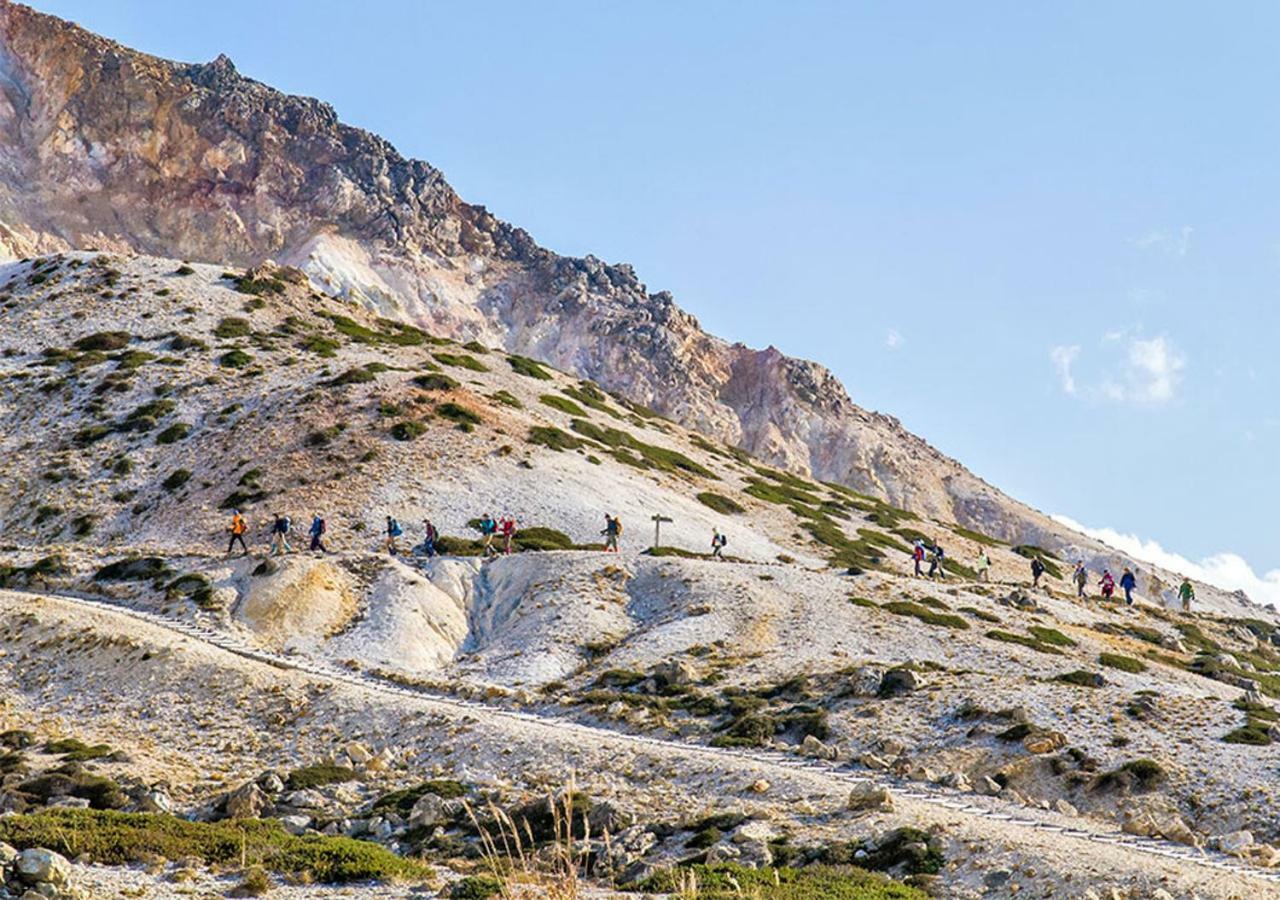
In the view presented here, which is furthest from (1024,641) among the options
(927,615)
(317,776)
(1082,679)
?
(317,776)

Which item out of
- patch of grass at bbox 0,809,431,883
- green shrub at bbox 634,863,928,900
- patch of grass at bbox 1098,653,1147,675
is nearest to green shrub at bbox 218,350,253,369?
patch of grass at bbox 1098,653,1147,675

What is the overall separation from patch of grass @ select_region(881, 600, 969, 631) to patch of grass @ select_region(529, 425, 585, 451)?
109 ft

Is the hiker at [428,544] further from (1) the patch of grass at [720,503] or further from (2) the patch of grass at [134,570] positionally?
(1) the patch of grass at [720,503]

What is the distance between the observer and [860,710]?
120ft

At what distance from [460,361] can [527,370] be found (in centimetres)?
1155

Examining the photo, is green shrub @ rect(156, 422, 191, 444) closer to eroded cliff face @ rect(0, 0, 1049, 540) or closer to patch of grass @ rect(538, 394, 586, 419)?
patch of grass @ rect(538, 394, 586, 419)

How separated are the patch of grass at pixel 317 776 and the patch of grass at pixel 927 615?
97.7ft

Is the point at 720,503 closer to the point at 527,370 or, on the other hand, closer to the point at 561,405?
the point at 561,405

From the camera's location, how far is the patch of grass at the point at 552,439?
265ft

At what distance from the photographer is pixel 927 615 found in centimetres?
5284

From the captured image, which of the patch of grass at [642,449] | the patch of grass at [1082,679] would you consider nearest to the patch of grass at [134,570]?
the patch of grass at [1082,679]

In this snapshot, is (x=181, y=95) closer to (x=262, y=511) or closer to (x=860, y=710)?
(x=262, y=511)

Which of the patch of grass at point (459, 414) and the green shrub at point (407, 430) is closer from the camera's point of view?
the green shrub at point (407, 430)

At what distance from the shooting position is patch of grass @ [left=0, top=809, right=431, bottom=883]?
20547 millimetres
